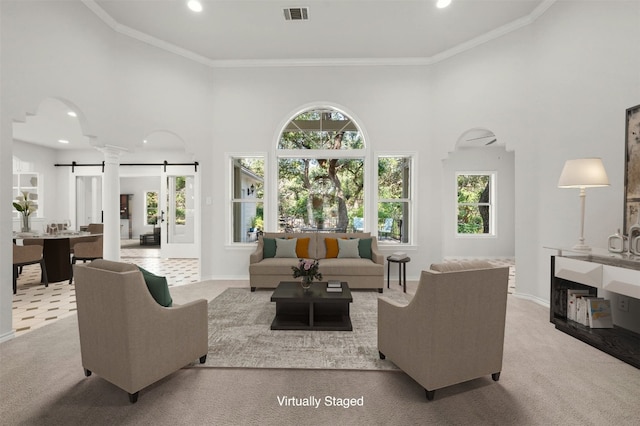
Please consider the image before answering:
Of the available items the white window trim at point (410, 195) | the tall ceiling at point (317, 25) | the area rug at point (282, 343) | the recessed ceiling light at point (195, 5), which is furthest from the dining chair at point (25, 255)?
the white window trim at point (410, 195)

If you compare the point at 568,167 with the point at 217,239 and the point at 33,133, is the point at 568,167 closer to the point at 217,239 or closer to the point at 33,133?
the point at 217,239

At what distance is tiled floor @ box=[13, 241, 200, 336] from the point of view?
3611mm

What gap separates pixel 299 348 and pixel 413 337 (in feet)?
3.95

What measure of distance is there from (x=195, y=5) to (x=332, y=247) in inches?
162

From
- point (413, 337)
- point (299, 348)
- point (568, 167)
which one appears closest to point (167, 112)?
point (299, 348)

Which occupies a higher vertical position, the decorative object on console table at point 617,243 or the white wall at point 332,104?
the white wall at point 332,104

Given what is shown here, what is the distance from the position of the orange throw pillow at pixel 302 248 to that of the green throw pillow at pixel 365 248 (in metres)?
0.93

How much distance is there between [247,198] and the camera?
19.1 feet

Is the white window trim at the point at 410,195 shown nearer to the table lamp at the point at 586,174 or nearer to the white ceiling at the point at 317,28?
the white ceiling at the point at 317,28

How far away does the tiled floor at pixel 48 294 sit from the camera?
3.61 m

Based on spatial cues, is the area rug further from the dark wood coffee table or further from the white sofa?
the white sofa

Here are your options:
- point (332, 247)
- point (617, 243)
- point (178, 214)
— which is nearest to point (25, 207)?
point (178, 214)

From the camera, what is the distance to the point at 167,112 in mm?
5109

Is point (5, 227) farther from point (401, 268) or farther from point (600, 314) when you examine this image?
point (600, 314)
